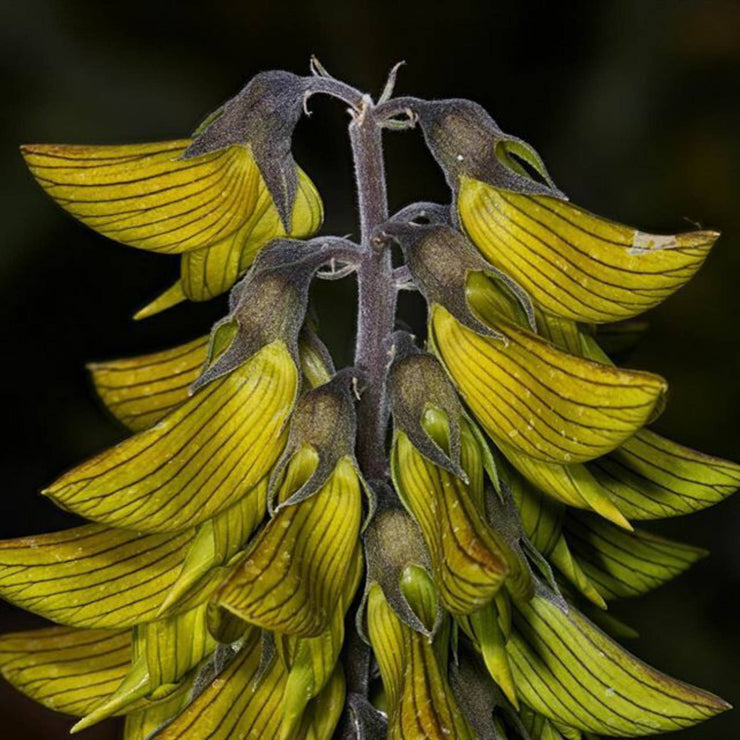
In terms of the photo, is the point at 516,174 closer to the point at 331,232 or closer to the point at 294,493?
the point at 294,493

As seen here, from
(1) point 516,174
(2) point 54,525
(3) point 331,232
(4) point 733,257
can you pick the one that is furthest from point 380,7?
(1) point 516,174

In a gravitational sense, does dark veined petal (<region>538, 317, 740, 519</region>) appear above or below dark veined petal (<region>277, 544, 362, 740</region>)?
above

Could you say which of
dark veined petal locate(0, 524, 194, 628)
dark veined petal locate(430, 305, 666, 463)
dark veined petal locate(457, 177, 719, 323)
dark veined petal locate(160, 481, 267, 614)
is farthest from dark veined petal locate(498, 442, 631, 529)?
dark veined petal locate(0, 524, 194, 628)

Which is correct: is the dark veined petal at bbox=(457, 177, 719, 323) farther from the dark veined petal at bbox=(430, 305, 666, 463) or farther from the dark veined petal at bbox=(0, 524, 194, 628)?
the dark veined petal at bbox=(0, 524, 194, 628)

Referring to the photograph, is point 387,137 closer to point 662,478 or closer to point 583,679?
point 662,478

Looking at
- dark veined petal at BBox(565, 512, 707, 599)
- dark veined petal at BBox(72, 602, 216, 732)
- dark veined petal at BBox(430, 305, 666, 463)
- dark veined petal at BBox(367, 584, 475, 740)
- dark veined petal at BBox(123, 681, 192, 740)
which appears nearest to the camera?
dark veined petal at BBox(430, 305, 666, 463)

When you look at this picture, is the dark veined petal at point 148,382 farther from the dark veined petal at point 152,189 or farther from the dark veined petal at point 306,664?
the dark veined petal at point 306,664

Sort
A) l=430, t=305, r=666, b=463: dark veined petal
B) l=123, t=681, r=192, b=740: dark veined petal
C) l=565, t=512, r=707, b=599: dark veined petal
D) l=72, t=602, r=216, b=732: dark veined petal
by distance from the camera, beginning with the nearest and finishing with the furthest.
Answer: l=430, t=305, r=666, b=463: dark veined petal, l=72, t=602, r=216, b=732: dark veined petal, l=123, t=681, r=192, b=740: dark veined petal, l=565, t=512, r=707, b=599: dark veined petal

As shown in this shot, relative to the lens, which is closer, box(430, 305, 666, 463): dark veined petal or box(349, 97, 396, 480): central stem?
box(430, 305, 666, 463): dark veined petal
